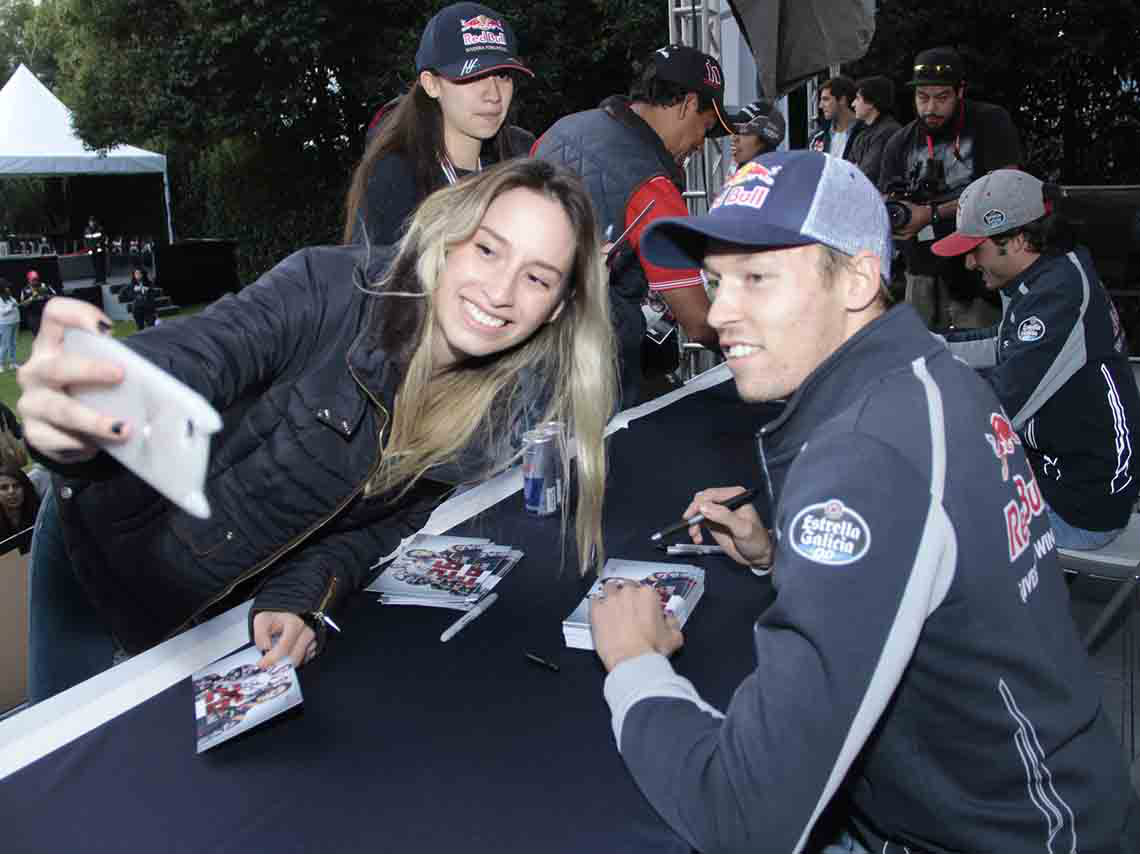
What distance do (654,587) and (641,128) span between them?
176 centimetres

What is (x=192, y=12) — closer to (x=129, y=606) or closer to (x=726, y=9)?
(x=726, y=9)

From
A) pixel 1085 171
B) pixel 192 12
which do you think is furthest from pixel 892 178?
pixel 192 12

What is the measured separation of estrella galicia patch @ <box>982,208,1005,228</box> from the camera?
2922mm

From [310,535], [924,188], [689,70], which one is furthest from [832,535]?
[924,188]

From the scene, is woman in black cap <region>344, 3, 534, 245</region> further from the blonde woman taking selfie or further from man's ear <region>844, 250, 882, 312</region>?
man's ear <region>844, 250, 882, 312</region>

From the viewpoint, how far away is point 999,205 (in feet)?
9.61

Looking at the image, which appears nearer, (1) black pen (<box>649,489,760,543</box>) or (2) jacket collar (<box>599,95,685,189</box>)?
(1) black pen (<box>649,489,760,543</box>)

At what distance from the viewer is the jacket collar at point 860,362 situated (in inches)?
47.4

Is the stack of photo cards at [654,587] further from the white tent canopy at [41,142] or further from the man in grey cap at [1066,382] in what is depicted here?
the white tent canopy at [41,142]

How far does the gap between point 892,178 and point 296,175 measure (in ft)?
43.7

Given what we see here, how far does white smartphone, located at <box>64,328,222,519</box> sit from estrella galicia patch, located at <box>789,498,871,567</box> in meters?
0.58

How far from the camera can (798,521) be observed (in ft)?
3.35

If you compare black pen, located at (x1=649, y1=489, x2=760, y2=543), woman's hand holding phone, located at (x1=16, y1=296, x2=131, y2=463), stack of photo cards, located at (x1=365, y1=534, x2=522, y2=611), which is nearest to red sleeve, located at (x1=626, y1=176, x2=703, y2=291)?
black pen, located at (x1=649, y1=489, x2=760, y2=543)

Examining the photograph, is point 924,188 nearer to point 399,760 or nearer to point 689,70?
point 689,70
